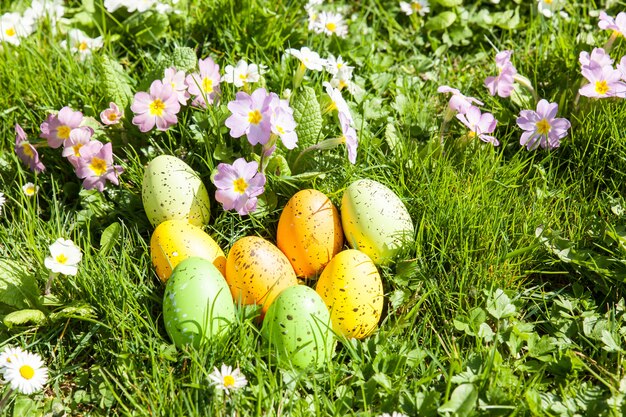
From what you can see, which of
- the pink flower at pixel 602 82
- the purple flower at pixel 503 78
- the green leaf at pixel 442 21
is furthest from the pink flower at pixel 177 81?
the pink flower at pixel 602 82

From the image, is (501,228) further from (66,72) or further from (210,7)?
(66,72)

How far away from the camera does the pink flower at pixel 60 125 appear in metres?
2.52

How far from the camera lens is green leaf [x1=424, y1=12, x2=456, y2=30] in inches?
130

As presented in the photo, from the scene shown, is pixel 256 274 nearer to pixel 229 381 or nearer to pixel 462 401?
pixel 229 381

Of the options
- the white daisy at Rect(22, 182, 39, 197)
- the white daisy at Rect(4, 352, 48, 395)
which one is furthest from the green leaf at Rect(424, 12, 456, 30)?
the white daisy at Rect(4, 352, 48, 395)

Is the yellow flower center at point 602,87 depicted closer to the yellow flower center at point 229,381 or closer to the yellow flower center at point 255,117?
the yellow flower center at point 255,117

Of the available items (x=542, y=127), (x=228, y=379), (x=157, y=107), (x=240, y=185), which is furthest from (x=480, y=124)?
(x=228, y=379)

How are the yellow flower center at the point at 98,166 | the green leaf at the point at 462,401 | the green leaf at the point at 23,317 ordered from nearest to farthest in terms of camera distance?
the green leaf at the point at 462,401
the green leaf at the point at 23,317
the yellow flower center at the point at 98,166

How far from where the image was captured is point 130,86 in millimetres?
2865

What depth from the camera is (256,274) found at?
2.14m

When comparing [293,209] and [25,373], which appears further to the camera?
[293,209]

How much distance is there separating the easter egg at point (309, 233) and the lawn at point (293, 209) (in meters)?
0.02

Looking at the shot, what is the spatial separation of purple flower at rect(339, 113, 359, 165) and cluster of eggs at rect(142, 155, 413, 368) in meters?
0.16

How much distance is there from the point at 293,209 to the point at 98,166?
75 centimetres
